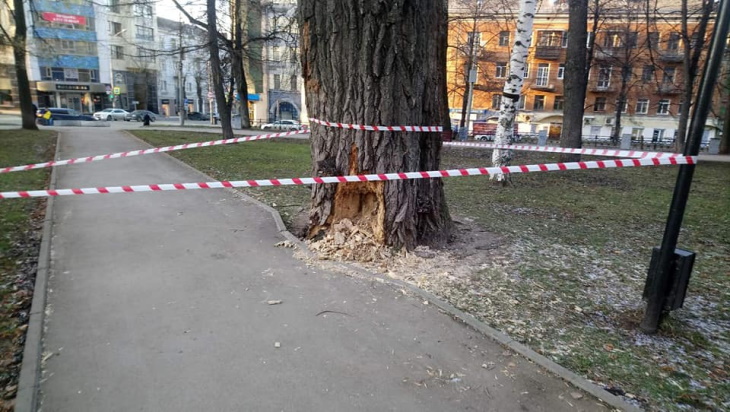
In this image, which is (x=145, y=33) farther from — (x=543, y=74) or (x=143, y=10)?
(x=543, y=74)

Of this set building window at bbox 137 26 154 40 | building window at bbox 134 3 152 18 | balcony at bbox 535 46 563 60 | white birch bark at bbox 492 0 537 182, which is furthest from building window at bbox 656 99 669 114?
building window at bbox 137 26 154 40

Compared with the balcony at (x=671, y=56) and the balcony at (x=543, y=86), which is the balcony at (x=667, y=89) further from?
the balcony at (x=543, y=86)

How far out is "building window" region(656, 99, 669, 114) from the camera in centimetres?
4519

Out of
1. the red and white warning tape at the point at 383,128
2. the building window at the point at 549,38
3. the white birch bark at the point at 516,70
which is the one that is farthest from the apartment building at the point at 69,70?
the red and white warning tape at the point at 383,128

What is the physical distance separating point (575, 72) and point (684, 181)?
10425mm

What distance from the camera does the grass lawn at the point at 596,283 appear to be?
3098 millimetres

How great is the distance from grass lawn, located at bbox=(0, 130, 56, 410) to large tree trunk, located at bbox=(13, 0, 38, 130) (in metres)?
11.6

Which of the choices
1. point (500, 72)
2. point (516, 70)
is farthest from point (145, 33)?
point (516, 70)

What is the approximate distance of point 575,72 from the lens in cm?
1236

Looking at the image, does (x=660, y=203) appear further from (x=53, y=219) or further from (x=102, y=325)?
(x=53, y=219)

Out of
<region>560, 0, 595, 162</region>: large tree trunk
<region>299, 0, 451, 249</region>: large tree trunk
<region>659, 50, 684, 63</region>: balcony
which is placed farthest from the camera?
<region>659, 50, 684, 63</region>: balcony

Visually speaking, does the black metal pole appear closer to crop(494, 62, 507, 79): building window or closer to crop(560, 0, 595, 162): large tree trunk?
crop(560, 0, 595, 162): large tree trunk

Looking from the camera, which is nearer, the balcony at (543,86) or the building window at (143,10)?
the building window at (143,10)

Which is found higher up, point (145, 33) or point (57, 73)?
point (145, 33)
